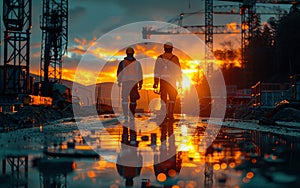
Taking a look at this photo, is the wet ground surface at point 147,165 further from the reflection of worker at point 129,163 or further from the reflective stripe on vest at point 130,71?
the reflective stripe on vest at point 130,71

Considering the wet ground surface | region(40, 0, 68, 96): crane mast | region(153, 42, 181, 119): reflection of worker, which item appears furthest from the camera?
region(40, 0, 68, 96): crane mast

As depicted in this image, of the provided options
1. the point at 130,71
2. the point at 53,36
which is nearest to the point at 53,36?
the point at 53,36

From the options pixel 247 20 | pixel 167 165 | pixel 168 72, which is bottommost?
pixel 167 165

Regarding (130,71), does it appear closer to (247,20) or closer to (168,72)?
(168,72)

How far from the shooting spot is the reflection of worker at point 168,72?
43.6 ft

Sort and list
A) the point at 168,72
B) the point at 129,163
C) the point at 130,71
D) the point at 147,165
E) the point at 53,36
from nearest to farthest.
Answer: the point at 147,165, the point at 129,163, the point at 168,72, the point at 130,71, the point at 53,36

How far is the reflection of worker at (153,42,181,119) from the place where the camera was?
13281 millimetres

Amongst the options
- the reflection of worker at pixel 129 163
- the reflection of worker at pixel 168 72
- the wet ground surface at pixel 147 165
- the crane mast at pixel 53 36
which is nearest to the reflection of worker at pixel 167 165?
the wet ground surface at pixel 147 165

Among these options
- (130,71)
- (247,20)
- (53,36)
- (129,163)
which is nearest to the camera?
(129,163)

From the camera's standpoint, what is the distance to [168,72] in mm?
13344

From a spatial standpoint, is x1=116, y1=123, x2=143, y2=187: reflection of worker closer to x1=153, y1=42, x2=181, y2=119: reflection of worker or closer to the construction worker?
x1=153, y1=42, x2=181, y2=119: reflection of worker

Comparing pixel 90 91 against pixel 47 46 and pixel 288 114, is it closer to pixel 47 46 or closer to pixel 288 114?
pixel 47 46

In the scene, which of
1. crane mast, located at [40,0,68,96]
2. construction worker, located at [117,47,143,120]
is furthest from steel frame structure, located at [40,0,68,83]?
construction worker, located at [117,47,143,120]

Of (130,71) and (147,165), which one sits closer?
(147,165)
